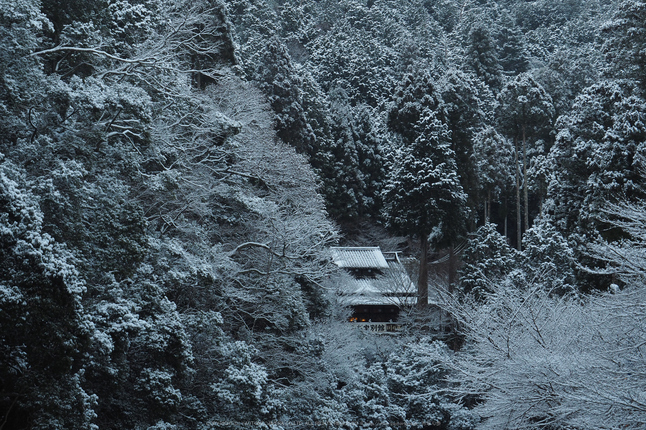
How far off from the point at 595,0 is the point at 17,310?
5778cm

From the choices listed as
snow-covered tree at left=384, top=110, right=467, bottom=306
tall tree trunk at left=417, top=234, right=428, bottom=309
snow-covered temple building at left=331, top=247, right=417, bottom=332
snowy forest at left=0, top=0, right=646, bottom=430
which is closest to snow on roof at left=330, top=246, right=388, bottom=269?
snow-covered temple building at left=331, top=247, right=417, bottom=332

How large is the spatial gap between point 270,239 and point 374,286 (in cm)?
1230

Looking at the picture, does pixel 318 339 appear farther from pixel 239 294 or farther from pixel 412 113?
pixel 412 113

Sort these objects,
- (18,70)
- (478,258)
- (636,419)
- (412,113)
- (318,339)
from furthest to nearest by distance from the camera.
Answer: (412,113) < (478,258) < (318,339) < (18,70) < (636,419)

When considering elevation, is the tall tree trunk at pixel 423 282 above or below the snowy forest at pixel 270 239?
below

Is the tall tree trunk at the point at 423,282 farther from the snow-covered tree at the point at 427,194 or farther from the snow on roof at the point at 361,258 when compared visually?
the snow on roof at the point at 361,258

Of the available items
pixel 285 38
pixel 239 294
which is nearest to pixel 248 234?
pixel 239 294

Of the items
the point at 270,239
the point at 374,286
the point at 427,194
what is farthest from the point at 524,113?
the point at 270,239

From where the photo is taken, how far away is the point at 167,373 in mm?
9461

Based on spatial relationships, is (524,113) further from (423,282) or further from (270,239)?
(270,239)

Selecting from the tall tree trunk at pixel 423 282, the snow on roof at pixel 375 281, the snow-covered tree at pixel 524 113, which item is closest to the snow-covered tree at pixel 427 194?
the tall tree trunk at pixel 423 282

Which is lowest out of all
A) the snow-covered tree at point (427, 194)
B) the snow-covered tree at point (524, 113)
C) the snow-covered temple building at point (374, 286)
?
the snow-covered temple building at point (374, 286)

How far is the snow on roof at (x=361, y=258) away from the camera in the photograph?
26.6 meters

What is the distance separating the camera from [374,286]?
26.2 m
